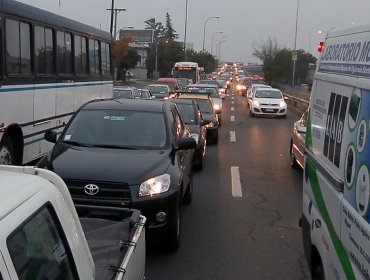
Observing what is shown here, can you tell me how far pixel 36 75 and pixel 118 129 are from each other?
128 inches

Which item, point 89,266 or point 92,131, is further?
point 92,131

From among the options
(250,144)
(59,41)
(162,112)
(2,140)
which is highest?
(59,41)

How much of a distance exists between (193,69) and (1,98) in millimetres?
41524

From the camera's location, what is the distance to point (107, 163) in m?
6.32

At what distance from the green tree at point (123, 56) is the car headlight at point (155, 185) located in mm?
56652

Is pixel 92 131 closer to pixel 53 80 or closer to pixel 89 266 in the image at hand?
pixel 53 80

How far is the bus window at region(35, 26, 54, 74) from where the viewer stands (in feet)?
32.7

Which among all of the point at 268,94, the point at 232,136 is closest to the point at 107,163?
the point at 232,136

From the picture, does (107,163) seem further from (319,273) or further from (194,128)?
(194,128)

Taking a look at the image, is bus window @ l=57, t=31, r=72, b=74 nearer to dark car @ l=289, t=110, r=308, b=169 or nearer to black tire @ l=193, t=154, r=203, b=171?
black tire @ l=193, t=154, r=203, b=171

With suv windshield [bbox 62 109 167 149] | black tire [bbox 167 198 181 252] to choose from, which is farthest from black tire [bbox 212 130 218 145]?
black tire [bbox 167 198 181 252]

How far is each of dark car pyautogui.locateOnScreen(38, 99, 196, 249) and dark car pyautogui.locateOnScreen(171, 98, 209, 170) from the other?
3171 mm

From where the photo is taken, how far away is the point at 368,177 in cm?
297

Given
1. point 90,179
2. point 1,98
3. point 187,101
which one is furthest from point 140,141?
point 187,101
